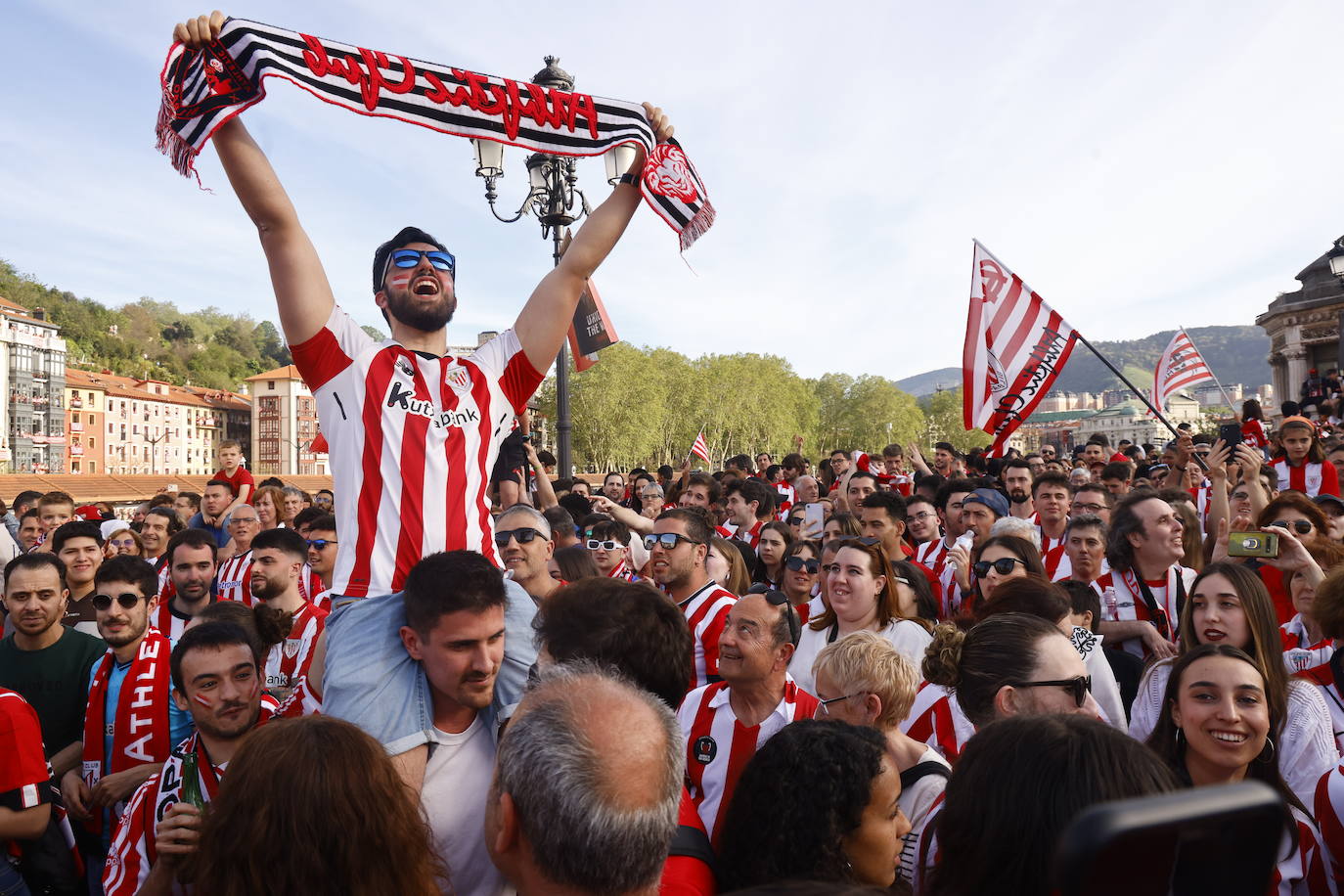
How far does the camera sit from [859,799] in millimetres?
2350

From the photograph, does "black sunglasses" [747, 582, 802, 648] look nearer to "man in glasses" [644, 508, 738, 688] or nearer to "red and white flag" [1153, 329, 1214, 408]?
"man in glasses" [644, 508, 738, 688]

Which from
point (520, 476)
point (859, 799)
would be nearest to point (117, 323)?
point (520, 476)

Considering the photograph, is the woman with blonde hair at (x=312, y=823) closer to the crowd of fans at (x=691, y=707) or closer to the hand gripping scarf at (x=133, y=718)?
the crowd of fans at (x=691, y=707)

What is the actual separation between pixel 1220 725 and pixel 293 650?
4.39m

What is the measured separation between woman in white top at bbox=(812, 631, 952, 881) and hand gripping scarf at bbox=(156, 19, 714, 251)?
5.96ft

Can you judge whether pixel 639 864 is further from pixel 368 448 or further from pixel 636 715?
pixel 368 448

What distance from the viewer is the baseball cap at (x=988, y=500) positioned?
7.14 meters

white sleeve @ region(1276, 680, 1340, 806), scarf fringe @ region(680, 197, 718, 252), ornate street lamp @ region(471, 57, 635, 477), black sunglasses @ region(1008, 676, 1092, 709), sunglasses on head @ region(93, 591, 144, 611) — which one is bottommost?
white sleeve @ region(1276, 680, 1340, 806)

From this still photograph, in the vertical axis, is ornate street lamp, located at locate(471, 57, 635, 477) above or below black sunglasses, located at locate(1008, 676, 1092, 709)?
above

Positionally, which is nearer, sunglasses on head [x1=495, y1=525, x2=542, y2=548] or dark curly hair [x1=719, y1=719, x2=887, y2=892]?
dark curly hair [x1=719, y1=719, x2=887, y2=892]

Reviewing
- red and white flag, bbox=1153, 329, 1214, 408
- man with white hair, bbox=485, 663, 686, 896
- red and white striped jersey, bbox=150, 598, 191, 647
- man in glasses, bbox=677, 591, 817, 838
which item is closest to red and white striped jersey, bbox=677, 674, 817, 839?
man in glasses, bbox=677, 591, 817, 838

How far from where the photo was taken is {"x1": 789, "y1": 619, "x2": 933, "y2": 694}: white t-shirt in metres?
4.63

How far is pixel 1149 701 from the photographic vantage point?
375cm

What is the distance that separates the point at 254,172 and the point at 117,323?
13165cm
